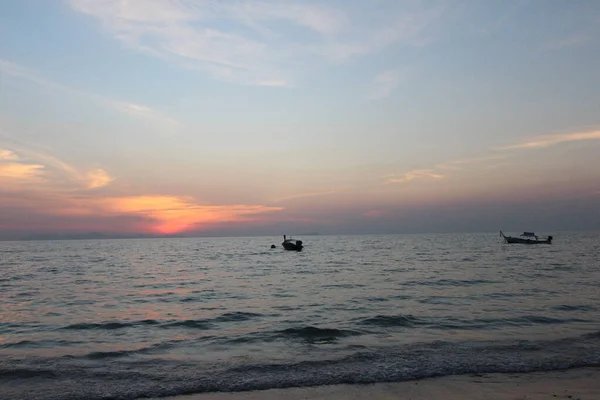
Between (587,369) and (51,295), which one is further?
(51,295)

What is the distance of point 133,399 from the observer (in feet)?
32.0

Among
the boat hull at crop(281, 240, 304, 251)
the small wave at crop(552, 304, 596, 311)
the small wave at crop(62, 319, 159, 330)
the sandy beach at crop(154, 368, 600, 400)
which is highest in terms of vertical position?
the boat hull at crop(281, 240, 304, 251)

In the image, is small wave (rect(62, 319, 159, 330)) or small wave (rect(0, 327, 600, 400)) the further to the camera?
small wave (rect(62, 319, 159, 330))

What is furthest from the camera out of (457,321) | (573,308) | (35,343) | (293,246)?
(293,246)

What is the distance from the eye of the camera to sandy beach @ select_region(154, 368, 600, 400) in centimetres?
939

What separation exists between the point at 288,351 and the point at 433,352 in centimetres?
496

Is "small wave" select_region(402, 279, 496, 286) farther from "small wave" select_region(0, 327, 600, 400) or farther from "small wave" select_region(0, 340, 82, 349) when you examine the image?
"small wave" select_region(0, 340, 82, 349)

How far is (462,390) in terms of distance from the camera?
982 centimetres

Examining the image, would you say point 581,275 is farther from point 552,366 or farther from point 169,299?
point 169,299

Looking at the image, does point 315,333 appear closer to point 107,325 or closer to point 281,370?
point 281,370

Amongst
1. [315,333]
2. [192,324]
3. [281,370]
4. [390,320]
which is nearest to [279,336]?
[315,333]

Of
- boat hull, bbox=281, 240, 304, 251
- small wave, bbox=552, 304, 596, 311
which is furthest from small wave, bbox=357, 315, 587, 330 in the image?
boat hull, bbox=281, 240, 304, 251

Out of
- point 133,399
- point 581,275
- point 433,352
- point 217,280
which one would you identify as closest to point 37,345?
point 133,399

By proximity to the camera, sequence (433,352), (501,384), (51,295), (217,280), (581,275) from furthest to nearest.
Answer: (217,280), (581,275), (51,295), (433,352), (501,384)
